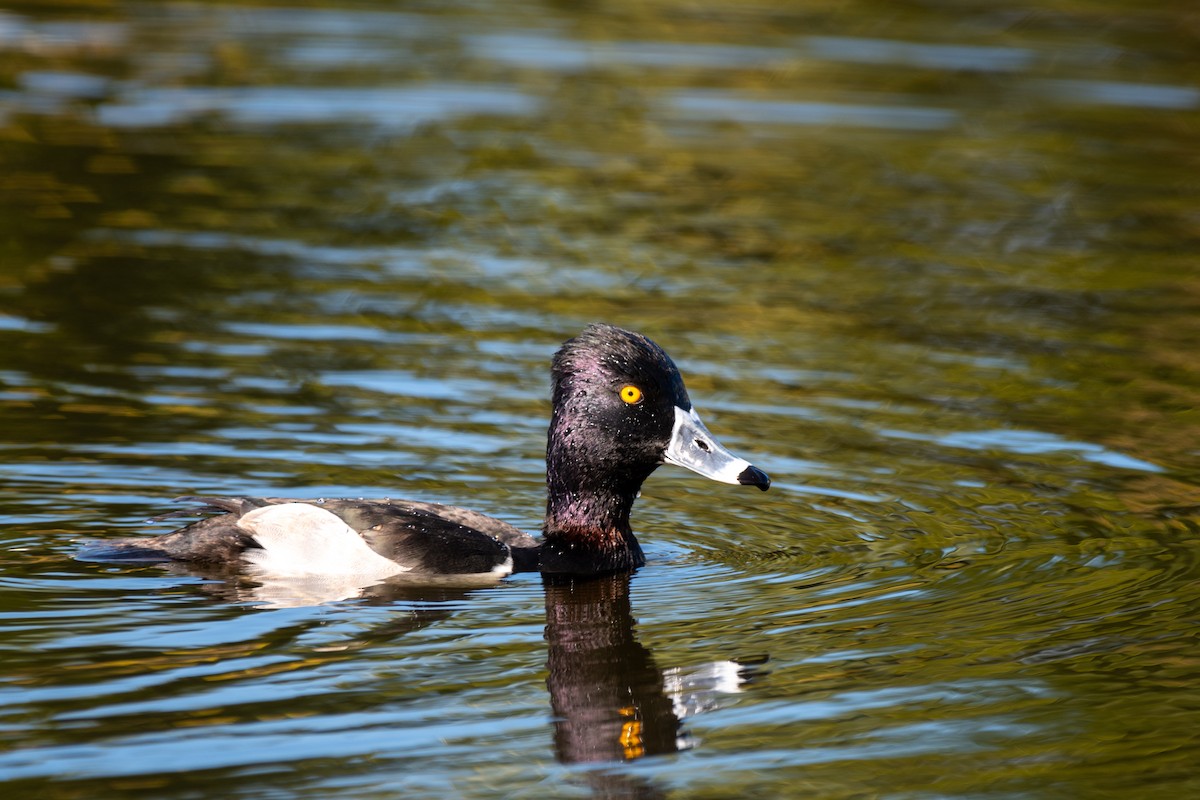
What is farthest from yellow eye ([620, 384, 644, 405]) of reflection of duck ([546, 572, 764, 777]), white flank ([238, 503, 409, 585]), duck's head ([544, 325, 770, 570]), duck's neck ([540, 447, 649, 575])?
white flank ([238, 503, 409, 585])

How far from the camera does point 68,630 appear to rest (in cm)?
732

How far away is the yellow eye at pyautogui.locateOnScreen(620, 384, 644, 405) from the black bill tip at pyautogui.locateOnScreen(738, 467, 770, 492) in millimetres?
595

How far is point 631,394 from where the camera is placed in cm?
861

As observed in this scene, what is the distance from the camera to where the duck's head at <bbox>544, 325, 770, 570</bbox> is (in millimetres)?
8633

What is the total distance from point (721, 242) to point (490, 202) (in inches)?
83.3

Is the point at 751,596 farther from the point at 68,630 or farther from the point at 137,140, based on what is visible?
the point at 137,140

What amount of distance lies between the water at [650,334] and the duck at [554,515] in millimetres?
212

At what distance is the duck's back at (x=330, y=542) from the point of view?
8234mm

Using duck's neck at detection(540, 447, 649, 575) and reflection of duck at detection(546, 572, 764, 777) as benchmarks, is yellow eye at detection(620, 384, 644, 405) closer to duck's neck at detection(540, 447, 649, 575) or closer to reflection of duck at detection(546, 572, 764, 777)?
duck's neck at detection(540, 447, 649, 575)

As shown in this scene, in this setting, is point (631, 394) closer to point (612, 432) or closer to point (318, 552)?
point (612, 432)

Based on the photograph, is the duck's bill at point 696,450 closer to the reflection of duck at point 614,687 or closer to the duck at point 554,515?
the duck at point 554,515

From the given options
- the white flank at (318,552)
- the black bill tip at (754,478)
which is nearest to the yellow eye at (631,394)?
the black bill tip at (754,478)

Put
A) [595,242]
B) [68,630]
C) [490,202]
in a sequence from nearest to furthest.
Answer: [68,630]
[595,242]
[490,202]

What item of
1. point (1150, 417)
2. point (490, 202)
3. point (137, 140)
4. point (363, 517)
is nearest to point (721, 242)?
point (490, 202)
